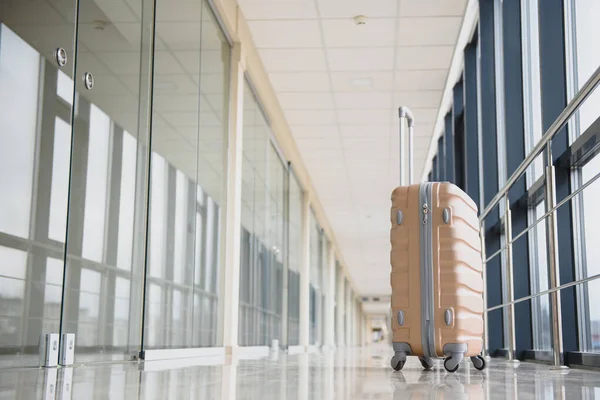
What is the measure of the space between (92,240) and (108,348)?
1.69ft

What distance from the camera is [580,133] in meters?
3.35

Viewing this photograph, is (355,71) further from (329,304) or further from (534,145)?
(329,304)

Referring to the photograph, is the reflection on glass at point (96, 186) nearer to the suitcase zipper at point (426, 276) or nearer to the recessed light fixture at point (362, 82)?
the suitcase zipper at point (426, 276)

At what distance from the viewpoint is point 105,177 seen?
331 cm

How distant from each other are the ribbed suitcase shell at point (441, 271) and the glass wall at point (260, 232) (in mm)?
3615

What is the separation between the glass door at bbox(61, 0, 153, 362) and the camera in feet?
9.90

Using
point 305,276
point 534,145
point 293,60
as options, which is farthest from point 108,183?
point 305,276

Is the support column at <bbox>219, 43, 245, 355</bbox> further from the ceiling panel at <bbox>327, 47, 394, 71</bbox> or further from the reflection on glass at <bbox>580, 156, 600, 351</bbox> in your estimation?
the reflection on glass at <bbox>580, 156, 600, 351</bbox>

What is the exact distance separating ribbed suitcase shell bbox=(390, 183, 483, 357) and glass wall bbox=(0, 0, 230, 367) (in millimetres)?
1309

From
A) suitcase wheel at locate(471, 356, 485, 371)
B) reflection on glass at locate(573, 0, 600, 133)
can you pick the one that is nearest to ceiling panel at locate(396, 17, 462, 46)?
reflection on glass at locate(573, 0, 600, 133)

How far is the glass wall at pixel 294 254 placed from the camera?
1017 cm

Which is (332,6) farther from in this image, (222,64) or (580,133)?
(580,133)

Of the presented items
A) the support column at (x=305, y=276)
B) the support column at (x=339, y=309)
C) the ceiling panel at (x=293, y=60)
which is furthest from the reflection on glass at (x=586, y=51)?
the support column at (x=339, y=309)

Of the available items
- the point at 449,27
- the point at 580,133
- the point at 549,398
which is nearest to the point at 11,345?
the point at 549,398
